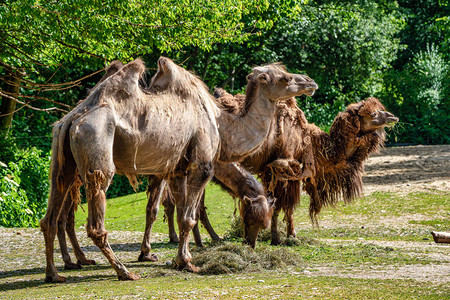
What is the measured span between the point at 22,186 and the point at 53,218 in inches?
298

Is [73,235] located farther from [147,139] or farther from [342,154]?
[342,154]

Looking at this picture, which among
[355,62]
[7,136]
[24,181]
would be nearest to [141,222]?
[24,181]

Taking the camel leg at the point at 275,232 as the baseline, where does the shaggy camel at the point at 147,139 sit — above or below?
above

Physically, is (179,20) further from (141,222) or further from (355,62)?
(355,62)

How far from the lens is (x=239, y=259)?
25.0ft

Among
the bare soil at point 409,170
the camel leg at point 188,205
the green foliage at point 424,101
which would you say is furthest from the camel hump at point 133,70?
the green foliage at point 424,101

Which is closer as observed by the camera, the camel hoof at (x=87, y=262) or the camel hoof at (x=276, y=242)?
the camel hoof at (x=87, y=262)

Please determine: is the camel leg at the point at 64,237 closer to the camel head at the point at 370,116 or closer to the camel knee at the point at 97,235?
the camel knee at the point at 97,235

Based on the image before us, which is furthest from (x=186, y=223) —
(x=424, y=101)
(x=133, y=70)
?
(x=424, y=101)

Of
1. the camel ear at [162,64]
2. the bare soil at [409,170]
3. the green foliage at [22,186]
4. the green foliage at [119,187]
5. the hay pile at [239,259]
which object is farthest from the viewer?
the green foliage at [119,187]

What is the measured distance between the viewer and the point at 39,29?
10078 mm

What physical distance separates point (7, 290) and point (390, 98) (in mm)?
27849

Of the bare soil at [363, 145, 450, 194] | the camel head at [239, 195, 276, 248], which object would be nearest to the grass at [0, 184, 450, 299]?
the camel head at [239, 195, 276, 248]

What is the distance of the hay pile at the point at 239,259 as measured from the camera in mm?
7469
